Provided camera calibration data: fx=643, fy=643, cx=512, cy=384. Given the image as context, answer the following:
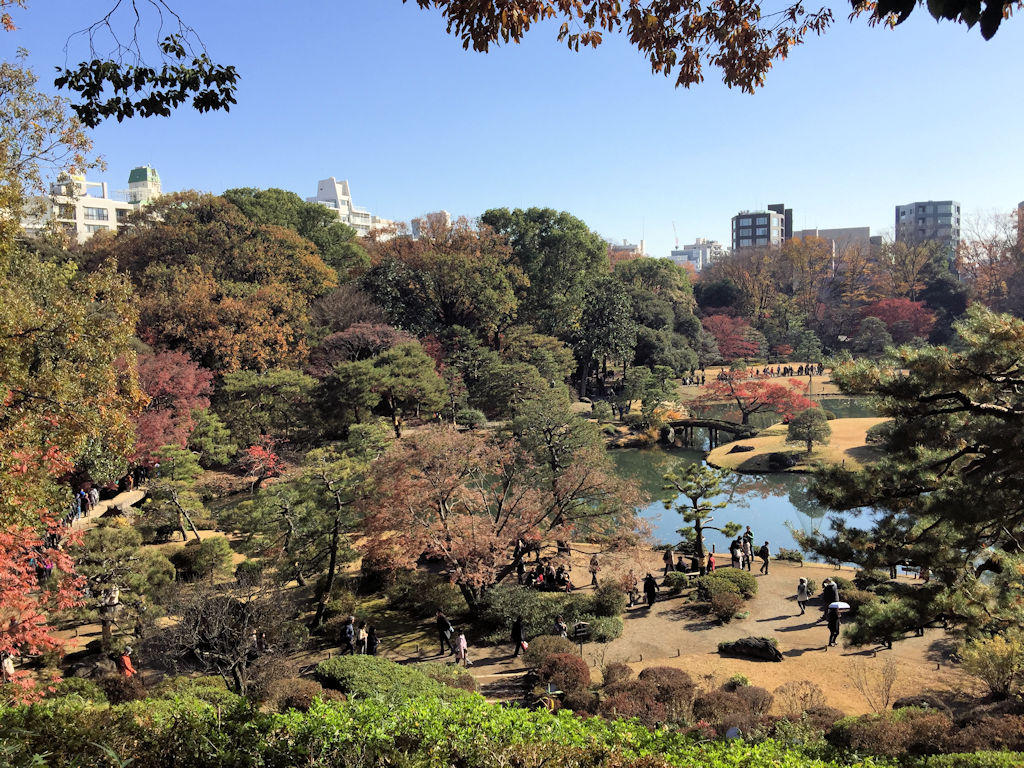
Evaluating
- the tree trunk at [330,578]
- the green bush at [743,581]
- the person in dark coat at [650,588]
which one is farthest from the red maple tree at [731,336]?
the tree trunk at [330,578]

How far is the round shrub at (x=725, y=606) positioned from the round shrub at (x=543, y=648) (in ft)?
10.9

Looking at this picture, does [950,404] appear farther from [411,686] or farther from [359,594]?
[359,594]

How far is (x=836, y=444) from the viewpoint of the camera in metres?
25.9

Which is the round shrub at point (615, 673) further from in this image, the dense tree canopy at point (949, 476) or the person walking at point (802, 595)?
the person walking at point (802, 595)

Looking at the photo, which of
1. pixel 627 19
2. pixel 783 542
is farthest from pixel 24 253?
pixel 783 542

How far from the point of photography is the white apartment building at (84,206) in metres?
8.93

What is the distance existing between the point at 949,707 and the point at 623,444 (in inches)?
878

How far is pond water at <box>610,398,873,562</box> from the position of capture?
19219mm

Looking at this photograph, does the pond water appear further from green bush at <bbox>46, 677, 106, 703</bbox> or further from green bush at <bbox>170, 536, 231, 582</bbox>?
green bush at <bbox>46, 677, 106, 703</bbox>

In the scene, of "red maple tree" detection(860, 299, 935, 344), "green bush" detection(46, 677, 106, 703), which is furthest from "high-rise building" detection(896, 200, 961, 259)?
"green bush" detection(46, 677, 106, 703)

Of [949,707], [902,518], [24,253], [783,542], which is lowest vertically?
[783,542]

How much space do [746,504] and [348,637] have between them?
1533 cm

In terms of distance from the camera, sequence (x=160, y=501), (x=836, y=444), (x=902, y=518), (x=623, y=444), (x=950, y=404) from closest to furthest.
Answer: (x=950, y=404), (x=902, y=518), (x=160, y=501), (x=836, y=444), (x=623, y=444)

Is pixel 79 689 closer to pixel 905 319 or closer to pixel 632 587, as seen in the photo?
pixel 632 587
